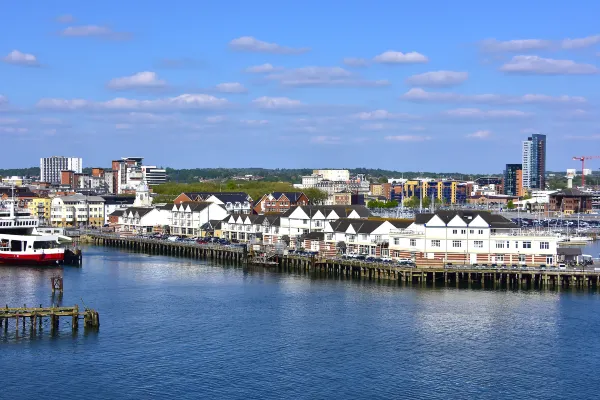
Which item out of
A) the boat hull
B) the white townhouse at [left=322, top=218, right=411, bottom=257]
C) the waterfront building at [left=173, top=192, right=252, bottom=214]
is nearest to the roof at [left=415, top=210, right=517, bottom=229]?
the white townhouse at [left=322, top=218, right=411, bottom=257]

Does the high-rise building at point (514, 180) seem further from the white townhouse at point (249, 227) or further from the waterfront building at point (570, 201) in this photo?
the white townhouse at point (249, 227)

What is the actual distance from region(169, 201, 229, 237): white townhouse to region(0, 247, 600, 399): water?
93.1 ft

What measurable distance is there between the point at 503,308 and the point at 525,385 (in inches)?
464

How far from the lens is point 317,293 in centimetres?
4047

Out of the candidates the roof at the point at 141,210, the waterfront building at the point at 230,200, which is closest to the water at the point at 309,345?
the roof at the point at 141,210

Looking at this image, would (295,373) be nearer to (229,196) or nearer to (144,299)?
(144,299)

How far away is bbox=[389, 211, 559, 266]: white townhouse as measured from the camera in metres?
44.9

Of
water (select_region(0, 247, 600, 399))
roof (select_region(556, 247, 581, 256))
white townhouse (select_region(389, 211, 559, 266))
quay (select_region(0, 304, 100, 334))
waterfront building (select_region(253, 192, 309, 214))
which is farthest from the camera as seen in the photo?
waterfront building (select_region(253, 192, 309, 214))

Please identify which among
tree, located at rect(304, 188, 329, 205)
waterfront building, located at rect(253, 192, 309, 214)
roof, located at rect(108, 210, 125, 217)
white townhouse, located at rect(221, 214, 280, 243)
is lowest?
white townhouse, located at rect(221, 214, 280, 243)

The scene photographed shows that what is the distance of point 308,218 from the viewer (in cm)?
5934

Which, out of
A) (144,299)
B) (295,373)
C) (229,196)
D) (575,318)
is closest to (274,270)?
(144,299)

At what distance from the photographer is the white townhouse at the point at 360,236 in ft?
167

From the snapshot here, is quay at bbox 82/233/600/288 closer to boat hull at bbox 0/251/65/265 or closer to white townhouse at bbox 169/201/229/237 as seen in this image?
boat hull at bbox 0/251/65/265

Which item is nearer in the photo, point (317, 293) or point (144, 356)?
point (144, 356)
